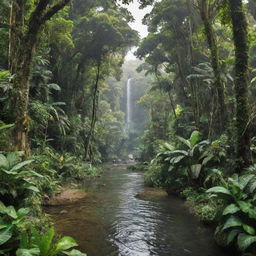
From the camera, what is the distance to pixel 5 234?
3266 mm

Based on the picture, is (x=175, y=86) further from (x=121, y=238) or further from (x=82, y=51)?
(x=121, y=238)

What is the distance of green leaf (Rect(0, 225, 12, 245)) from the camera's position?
125 inches

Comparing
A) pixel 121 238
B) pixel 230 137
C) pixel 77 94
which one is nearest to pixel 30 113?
pixel 121 238

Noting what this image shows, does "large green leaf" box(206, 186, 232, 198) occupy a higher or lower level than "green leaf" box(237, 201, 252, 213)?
higher

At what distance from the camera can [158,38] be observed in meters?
16.7

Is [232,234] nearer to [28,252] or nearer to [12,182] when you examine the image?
[28,252]

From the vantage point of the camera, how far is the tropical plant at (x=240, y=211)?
393cm

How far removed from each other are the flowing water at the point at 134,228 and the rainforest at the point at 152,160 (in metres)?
0.03

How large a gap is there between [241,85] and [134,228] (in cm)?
417

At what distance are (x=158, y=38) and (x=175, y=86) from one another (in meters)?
4.31

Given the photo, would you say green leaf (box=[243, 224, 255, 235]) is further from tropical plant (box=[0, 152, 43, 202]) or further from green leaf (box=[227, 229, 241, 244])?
tropical plant (box=[0, 152, 43, 202])

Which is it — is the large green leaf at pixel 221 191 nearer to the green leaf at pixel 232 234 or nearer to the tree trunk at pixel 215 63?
the green leaf at pixel 232 234

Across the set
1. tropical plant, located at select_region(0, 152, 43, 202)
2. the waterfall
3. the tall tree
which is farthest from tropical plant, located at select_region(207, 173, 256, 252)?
the waterfall

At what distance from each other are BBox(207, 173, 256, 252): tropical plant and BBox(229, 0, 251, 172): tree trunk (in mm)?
704
